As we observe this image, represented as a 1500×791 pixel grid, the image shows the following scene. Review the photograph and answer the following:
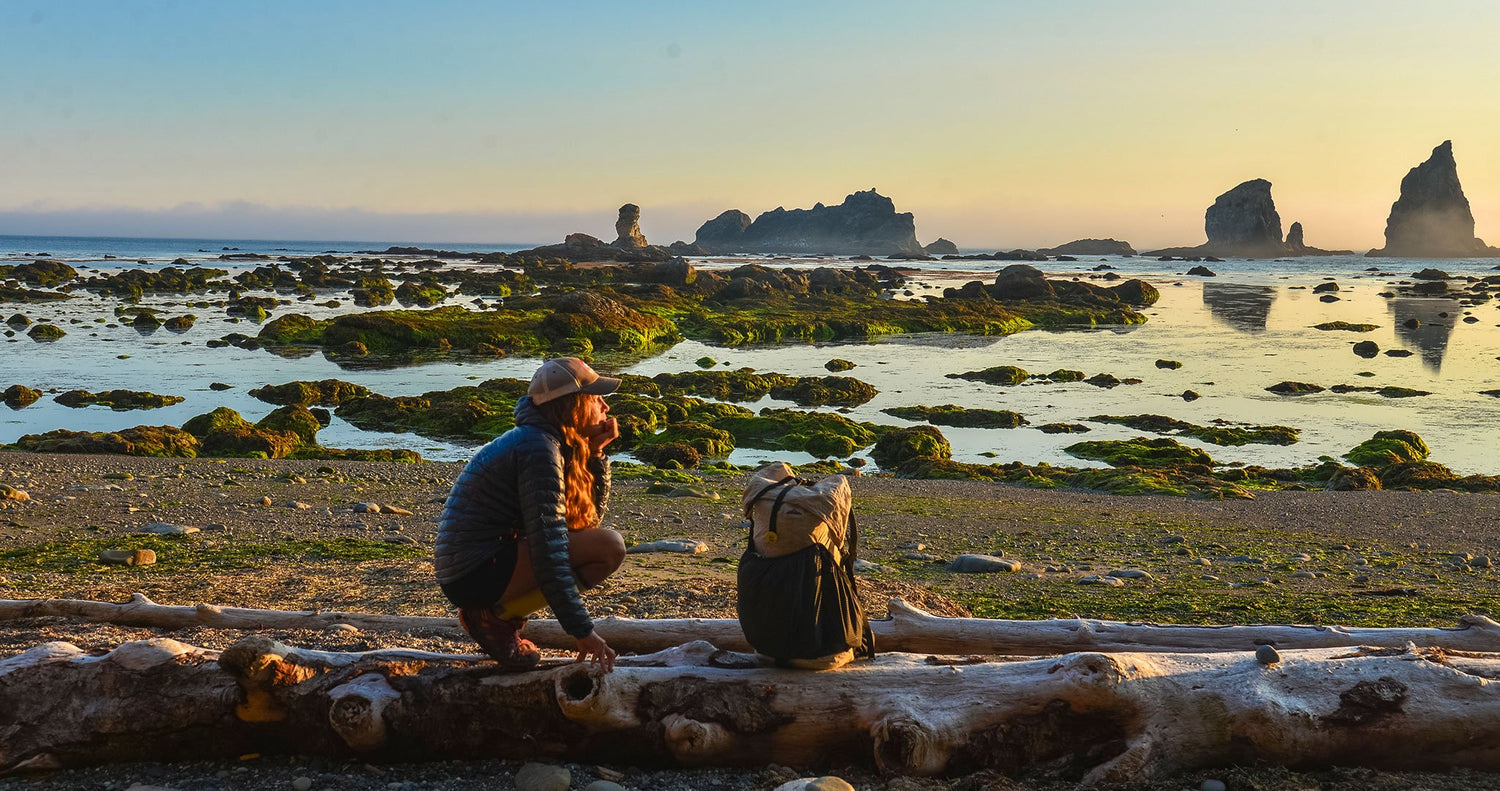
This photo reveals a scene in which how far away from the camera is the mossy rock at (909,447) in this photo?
21.1 meters

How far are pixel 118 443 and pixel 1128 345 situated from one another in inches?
1464

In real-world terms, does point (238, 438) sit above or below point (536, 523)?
below

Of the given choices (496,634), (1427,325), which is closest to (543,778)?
(496,634)

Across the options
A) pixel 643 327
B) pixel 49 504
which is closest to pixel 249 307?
pixel 643 327

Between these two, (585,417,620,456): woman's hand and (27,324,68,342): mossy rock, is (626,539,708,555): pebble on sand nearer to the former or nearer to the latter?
(585,417,620,456): woman's hand

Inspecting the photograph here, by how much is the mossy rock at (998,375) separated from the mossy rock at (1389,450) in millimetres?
11677

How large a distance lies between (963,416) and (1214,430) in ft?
18.5

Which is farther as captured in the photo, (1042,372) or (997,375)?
(1042,372)

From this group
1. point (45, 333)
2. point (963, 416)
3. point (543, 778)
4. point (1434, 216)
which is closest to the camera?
point (543, 778)

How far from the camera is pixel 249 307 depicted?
184 ft

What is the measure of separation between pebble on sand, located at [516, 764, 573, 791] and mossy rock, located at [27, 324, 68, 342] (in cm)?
4304

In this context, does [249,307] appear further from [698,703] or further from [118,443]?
[698,703]

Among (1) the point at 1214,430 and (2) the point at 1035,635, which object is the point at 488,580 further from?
(1) the point at 1214,430

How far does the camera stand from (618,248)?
456 feet
